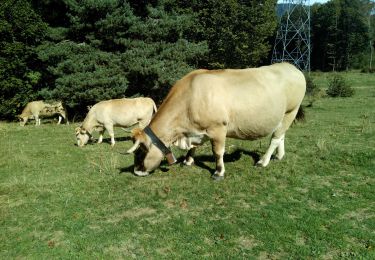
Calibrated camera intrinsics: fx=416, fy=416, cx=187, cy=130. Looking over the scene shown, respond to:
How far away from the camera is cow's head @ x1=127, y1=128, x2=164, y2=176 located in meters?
8.54

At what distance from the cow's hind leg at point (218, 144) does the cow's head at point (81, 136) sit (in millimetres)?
6508

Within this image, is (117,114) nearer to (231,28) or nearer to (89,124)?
(89,124)

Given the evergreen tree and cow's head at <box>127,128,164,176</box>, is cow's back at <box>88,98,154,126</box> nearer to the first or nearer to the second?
cow's head at <box>127,128,164,176</box>

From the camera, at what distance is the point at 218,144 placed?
8719 mm

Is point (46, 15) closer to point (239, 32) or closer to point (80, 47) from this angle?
point (80, 47)

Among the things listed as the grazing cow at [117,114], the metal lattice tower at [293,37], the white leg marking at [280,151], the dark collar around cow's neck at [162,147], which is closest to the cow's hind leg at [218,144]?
the dark collar around cow's neck at [162,147]

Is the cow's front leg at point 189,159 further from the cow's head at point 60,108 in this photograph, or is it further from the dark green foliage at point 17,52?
the dark green foliage at point 17,52

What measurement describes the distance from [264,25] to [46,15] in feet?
65.9

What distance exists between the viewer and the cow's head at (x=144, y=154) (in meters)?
8.54

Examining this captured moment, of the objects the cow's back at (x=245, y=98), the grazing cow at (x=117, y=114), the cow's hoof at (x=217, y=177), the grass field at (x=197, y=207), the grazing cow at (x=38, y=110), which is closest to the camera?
the grass field at (x=197, y=207)

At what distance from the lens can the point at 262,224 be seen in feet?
22.6

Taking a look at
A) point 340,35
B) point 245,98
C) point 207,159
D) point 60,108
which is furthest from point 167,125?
point 340,35

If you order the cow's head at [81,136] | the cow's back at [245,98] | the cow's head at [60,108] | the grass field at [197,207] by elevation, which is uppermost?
the cow's back at [245,98]

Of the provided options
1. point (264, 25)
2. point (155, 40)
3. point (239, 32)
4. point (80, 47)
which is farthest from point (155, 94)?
point (264, 25)
